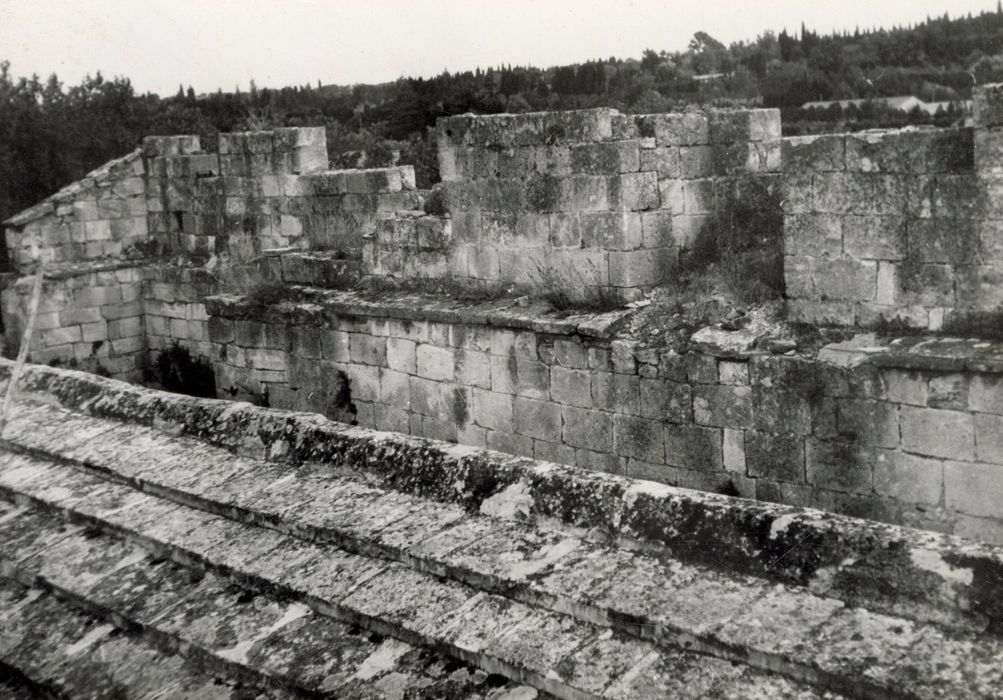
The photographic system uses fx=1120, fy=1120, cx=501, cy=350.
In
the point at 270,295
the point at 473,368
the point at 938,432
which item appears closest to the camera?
the point at 938,432

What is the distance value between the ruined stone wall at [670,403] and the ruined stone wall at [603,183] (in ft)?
2.10

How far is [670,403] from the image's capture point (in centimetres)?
802

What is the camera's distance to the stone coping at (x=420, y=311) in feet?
28.1

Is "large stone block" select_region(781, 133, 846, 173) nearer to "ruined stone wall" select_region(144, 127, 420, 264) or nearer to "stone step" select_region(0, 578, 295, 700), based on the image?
"ruined stone wall" select_region(144, 127, 420, 264)


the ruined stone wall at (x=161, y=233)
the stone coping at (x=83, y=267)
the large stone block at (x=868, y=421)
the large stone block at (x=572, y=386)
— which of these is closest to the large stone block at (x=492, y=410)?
the large stone block at (x=572, y=386)

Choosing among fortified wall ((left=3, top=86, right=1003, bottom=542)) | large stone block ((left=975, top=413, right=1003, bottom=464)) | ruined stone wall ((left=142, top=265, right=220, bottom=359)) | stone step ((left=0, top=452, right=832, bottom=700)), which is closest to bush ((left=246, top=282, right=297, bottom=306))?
fortified wall ((left=3, top=86, right=1003, bottom=542))

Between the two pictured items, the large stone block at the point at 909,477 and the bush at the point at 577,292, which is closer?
the large stone block at the point at 909,477

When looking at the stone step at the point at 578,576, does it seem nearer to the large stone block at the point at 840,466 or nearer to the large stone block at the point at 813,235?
the large stone block at the point at 840,466

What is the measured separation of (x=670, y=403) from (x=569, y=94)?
13.5m

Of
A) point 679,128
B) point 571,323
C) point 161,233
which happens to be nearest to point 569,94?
point 161,233

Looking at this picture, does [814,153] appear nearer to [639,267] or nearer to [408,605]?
[639,267]

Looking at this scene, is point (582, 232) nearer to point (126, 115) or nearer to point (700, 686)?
point (700, 686)

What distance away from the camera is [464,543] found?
8.48ft

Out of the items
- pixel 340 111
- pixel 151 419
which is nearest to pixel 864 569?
pixel 151 419
